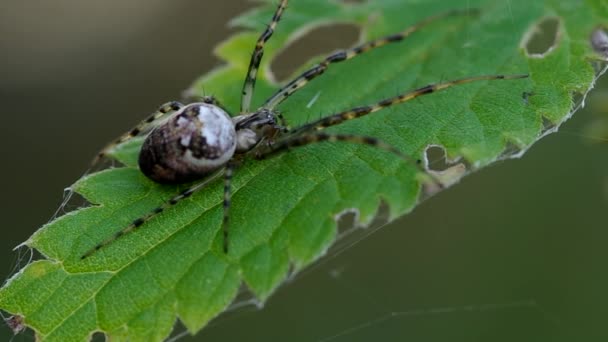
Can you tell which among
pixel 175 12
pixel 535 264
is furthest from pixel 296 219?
pixel 175 12

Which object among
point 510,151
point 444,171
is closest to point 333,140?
point 444,171

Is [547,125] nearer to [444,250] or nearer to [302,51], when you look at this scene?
[444,250]

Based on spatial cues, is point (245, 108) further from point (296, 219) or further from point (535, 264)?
point (535, 264)

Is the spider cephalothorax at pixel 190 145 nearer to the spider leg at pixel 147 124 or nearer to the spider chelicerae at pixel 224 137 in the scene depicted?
the spider chelicerae at pixel 224 137

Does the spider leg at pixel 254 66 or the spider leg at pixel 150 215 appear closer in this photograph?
the spider leg at pixel 150 215

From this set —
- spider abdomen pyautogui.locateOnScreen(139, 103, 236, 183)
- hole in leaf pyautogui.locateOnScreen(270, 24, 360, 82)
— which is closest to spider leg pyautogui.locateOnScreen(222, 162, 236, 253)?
spider abdomen pyautogui.locateOnScreen(139, 103, 236, 183)

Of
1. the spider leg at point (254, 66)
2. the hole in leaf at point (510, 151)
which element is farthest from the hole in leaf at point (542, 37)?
the spider leg at point (254, 66)
